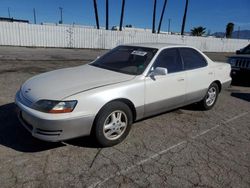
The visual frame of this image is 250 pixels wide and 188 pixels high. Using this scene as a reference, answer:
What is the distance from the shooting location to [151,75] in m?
3.51

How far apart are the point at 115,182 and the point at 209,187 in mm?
1080

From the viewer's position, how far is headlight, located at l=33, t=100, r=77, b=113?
2668 millimetres

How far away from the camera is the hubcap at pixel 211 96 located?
4.92m

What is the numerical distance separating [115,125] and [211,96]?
288cm

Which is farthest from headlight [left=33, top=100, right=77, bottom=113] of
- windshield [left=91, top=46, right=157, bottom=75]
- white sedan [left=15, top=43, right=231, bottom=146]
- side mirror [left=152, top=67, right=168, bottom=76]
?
side mirror [left=152, top=67, right=168, bottom=76]

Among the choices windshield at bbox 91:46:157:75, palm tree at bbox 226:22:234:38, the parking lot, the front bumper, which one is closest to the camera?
the parking lot

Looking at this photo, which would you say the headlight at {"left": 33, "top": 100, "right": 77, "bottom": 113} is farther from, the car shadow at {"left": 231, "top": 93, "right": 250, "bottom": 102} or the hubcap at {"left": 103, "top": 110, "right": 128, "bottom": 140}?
the car shadow at {"left": 231, "top": 93, "right": 250, "bottom": 102}

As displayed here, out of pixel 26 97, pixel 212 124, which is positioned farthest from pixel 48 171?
pixel 212 124

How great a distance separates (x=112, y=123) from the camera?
312cm

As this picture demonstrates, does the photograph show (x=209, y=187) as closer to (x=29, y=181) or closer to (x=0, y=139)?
(x=29, y=181)

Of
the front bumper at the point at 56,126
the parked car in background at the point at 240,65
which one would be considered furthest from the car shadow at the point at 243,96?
the front bumper at the point at 56,126

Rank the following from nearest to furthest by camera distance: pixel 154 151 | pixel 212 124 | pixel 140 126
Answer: pixel 154 151 → pixel 140 126 → pixel 212 124

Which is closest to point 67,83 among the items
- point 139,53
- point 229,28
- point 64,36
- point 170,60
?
point 139,53

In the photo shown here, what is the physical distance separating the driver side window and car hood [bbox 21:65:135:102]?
2.33 feet
